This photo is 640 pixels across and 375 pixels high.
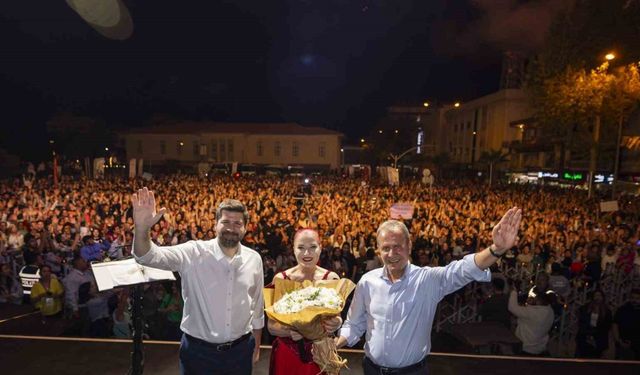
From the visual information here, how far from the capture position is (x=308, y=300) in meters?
3.15

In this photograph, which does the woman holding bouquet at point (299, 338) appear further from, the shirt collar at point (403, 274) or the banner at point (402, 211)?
the banner at point (402, 211)

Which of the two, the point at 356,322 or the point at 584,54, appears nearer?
the point at 356,322

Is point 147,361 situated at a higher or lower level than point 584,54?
lower

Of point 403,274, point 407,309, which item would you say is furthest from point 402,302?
point 403,274

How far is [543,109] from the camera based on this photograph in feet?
73.9

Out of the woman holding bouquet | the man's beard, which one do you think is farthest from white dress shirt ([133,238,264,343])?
the woman holding bouquet

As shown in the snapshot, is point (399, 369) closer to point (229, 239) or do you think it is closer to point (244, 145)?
point (229, 239)

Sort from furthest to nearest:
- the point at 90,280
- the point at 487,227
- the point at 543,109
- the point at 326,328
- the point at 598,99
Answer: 1. the point at 543,109
2. the point at 598,99
3. the point at 487,227
4. the point at 90,280
5. the point at 326,328

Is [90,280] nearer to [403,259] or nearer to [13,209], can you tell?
[403,259]

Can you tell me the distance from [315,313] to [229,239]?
0.85 metres

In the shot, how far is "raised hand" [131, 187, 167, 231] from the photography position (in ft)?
9.36

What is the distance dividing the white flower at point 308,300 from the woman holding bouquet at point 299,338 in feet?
0.63

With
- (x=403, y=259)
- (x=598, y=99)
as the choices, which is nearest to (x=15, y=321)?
(x=403, y=259)

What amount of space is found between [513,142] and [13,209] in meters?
44.1
